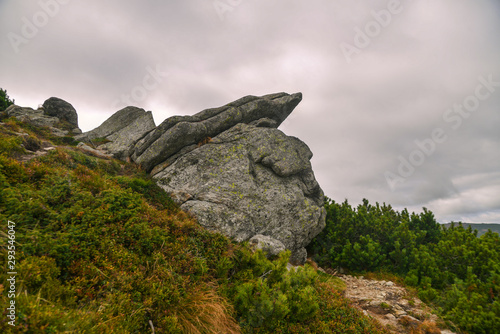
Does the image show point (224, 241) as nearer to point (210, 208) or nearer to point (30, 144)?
point (210, 208)

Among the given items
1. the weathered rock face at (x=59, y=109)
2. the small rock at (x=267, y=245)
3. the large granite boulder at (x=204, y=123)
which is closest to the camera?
the small rock at (x=267, y=245)

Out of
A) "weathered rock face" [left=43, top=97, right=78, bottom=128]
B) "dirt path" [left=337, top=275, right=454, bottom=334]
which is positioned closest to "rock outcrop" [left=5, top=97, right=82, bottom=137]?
"weathered rock face" [left=43, top=97, right=78, bottom=128]

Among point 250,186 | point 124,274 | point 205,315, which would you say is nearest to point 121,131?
point 250,186

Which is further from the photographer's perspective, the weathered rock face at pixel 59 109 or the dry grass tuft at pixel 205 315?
the weathered rock face at pixel 59 109

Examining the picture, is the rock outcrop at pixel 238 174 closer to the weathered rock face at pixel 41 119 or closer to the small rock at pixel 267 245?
the small rock at pixel 267 245

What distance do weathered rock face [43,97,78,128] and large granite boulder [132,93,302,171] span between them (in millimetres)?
14680

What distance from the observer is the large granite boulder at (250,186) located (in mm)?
10680

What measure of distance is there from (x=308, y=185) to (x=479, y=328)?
9432mm

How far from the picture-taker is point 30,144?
375 inches

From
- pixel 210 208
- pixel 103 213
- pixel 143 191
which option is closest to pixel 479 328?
pixel 210 208

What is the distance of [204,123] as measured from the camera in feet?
45.9

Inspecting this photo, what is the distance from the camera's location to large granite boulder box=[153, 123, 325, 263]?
10680 mm

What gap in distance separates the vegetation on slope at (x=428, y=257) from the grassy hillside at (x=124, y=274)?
3.78 metres

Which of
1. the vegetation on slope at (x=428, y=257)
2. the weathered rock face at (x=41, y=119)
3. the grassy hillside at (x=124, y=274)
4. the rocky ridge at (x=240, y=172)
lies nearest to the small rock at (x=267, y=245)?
the rocky ridge at (x=240, y=172)
